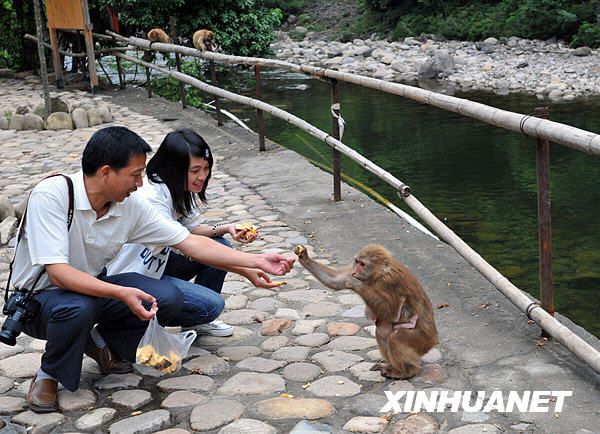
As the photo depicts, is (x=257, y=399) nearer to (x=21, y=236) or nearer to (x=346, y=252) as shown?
(x=21, y=236)

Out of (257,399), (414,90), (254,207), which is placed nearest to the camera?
(257,399)

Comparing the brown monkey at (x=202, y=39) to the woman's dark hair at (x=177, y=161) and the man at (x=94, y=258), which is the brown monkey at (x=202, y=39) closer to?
the woman's dark hair at (x=177, y=161)

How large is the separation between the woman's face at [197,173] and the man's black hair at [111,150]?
458 mm

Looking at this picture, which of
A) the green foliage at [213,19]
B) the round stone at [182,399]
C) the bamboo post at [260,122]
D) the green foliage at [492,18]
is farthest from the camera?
the green foliage at [492,18]

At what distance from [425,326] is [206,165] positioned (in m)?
1.13

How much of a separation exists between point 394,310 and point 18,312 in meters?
1.42

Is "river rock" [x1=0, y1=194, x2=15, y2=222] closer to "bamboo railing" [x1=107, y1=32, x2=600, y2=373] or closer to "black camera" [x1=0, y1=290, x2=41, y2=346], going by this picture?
"bamboo railing" [x1=107, y1=32, x2=600, y2=373]

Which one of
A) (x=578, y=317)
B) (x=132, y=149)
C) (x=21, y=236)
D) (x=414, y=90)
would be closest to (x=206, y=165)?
(x=132, y=149)

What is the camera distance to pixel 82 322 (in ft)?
9.99

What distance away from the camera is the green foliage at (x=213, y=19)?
53.7ft

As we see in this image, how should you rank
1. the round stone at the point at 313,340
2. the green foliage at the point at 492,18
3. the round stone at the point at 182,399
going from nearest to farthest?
the round stone at the point at 182,399, the round stone at the point at 313,340, the green foliage at the point at 492,18

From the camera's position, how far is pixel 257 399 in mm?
3227

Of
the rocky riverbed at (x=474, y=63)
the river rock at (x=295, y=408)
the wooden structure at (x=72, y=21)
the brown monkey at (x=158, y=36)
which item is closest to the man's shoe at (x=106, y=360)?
the river rock at (x=295, y=408)

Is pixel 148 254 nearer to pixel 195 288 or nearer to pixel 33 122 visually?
pixel 195 288
